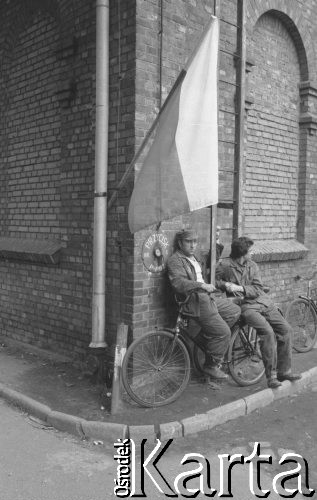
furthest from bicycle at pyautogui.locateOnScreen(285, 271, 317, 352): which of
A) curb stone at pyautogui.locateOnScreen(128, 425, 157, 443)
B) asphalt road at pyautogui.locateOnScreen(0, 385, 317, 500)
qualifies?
curb stone at pyautogui.locateOnScreen(128, 425, 157, 443)

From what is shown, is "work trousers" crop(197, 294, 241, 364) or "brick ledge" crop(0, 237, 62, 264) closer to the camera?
"work trousers" crop(197, 294, 241, 364)

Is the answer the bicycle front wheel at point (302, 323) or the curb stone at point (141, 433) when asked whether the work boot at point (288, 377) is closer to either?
the bicycle front wheel at point (302, 323)

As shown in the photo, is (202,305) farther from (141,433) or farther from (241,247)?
(141,433)

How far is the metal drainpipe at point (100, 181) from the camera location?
5129mm

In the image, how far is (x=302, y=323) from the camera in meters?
7.17

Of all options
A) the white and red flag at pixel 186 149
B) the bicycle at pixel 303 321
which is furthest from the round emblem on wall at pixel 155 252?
the bicycle at pixel 303 321

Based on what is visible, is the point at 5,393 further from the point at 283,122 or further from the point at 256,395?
the point at 283,122

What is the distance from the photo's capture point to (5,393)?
5105 mm

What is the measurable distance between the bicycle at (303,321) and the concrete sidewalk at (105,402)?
2.63 ft

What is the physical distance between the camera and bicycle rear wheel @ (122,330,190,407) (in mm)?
5043

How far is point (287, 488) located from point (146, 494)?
1026 mm

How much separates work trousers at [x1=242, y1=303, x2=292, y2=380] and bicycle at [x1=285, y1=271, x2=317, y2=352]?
1.43 metres

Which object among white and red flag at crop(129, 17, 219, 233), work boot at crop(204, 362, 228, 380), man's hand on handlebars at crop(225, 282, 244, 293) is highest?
white and red flag at crop(129, 17, 219, 233)

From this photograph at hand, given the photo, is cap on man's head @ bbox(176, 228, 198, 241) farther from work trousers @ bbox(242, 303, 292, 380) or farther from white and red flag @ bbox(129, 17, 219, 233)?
work trousers @ bbox(242, 303, 292, 380)
